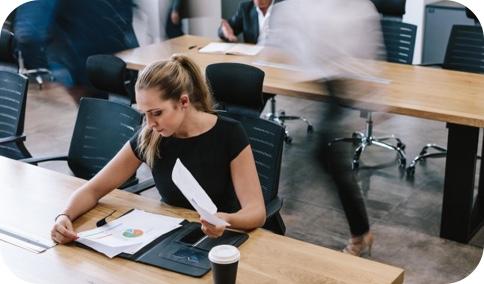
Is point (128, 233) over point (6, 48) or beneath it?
over

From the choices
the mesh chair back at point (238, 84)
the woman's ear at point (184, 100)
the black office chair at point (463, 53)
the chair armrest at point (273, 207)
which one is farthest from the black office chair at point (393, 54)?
the woman's ear at point (184, 100)

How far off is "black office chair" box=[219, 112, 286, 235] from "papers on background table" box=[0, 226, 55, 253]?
811 millimetres

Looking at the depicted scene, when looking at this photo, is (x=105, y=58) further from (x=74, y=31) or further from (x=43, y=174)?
(x=43, y=174)

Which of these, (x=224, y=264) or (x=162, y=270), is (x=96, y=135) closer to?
(x=162, y=270)

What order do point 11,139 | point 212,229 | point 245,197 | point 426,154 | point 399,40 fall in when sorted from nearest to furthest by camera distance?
point 212,229, point 245,197, point 11,139, point 426,154, point 399,40

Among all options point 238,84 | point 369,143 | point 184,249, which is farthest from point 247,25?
point 184,249

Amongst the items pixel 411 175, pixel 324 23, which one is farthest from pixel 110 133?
pixel 411 175

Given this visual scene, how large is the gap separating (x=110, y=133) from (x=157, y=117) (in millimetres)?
819

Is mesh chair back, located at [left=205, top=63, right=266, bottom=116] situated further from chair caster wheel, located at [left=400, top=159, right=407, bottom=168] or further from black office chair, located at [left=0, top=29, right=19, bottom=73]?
black office chair, located at [left=0, top=29, right=19, bottom=73]

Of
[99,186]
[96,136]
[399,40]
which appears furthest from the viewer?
[399,40]

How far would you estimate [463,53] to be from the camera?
464 centimetres

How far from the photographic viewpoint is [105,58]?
3.97 m

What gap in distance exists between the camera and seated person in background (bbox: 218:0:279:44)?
5.12 m

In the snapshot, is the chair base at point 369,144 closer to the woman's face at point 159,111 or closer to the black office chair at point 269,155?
the black office chair at point 269,155
